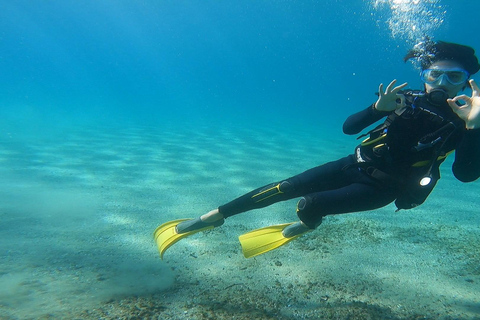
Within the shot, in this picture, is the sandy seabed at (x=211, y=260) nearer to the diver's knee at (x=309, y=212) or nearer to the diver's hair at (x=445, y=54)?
the diver's knee at (x=309, y=212)

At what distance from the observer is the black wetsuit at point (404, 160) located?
2.30 m

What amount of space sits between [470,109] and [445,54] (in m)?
0.82

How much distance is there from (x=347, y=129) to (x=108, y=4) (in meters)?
69.6

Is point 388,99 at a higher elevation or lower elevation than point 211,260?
higher

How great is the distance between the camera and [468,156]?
2.25 metres

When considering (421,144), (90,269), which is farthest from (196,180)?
(421,144)

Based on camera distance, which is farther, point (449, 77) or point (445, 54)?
point (445, 54)

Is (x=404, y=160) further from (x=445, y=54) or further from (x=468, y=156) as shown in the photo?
(x=445, y=54)

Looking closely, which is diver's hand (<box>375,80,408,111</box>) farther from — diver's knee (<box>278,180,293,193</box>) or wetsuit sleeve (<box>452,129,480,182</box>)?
diver's knee (<box>278,180,293,193</box>)

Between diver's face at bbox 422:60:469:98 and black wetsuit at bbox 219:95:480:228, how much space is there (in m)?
0.20

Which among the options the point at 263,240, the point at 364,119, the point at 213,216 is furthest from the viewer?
the point at 213,216

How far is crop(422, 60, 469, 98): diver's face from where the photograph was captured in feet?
8.38

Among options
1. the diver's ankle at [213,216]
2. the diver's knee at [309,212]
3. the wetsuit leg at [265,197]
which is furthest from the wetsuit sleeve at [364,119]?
the diver's ankle at [213,216]

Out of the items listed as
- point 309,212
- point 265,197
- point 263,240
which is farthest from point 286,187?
point 263,240
